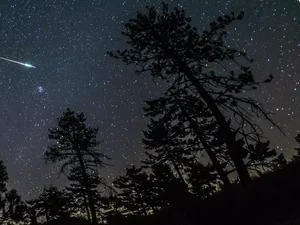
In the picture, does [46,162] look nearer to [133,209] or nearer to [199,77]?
[199,77]

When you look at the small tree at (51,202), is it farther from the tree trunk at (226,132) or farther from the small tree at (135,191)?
the tree trunk at (226,132)

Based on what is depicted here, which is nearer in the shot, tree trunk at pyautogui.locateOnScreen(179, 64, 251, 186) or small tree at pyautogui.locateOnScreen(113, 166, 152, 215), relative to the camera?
tree trunk at pyautogui.locateOnScreen(179, 64, 251, 186)

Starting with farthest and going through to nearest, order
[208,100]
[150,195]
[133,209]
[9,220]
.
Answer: [133,209]
[150,195]
[9,220]
[208,100]

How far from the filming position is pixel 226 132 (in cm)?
1126

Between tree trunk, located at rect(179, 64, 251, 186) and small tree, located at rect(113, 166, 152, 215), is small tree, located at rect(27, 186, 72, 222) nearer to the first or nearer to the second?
small tree, located at rect(113, 166, 152, 215)

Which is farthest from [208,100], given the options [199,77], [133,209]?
[133,209]

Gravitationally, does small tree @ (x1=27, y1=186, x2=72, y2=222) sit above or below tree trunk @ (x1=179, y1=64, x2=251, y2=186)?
above

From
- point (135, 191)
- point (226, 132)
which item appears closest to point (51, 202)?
point (135, 191)

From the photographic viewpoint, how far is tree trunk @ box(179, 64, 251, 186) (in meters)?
10.7

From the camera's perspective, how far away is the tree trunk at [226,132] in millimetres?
10741

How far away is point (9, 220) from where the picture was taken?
96.1 feet

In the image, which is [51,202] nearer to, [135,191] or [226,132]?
[135,191]

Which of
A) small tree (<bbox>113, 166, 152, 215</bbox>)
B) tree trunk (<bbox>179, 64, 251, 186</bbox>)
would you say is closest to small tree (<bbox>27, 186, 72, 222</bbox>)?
small tree (<bbox>113, 166, 152, 215</bbox>)

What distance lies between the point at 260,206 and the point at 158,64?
7654 mm
